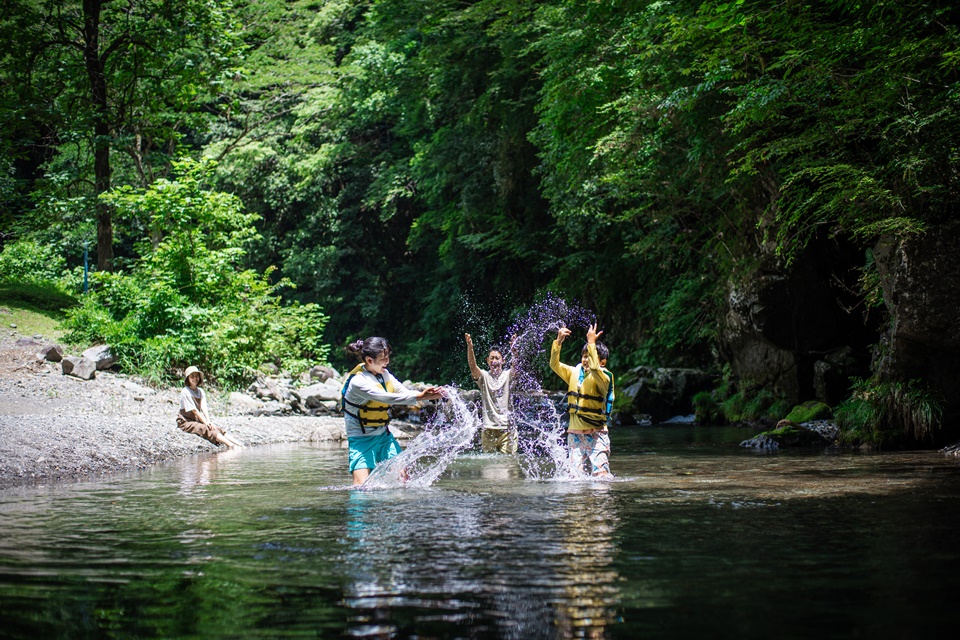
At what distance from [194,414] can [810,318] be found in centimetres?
1293

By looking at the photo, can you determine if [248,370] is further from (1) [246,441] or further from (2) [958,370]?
(2) [958,370]

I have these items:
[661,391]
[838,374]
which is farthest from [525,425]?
[838,374]

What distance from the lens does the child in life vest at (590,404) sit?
31.3ft

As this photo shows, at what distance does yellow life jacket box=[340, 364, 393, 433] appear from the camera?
8.64 metres

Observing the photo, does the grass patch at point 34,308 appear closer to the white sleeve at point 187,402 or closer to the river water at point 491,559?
the white sleeve at point 187,402

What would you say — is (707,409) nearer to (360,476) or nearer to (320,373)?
(320,373)

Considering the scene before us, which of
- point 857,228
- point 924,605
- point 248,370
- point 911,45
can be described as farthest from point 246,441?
point 924,605

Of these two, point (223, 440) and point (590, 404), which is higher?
point (590, 404)

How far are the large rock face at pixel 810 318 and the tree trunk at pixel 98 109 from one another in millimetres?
18116

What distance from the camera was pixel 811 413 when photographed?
1738 cm

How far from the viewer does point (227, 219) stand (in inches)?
922

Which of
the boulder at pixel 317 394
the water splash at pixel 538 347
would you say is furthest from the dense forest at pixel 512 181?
the boulder at pixel 317 394

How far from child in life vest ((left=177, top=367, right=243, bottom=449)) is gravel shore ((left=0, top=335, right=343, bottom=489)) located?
8.8 inches

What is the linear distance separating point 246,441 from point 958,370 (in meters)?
12.0
